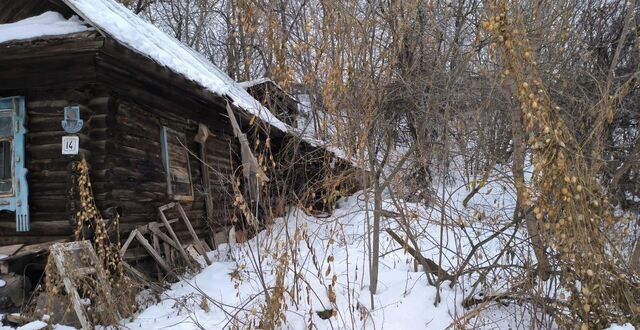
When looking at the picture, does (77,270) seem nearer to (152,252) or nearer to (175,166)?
(152,252)

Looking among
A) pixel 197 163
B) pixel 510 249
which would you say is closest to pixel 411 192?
pixel 510 249

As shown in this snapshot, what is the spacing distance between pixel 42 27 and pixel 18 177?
1.67m

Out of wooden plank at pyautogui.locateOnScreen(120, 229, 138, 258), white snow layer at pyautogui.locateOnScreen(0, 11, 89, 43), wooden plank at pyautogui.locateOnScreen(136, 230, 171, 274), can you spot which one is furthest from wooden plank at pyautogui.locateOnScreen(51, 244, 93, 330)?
white snow layer at pyautogui.locateOnScreen(0, 11, 89, 43)

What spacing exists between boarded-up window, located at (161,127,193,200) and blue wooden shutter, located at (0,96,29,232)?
1795mm

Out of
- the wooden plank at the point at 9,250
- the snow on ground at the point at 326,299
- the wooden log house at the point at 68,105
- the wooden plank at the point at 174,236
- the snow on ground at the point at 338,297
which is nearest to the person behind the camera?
the snow on ground at the point at 338,297

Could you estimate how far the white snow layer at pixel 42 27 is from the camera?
5.38 metres

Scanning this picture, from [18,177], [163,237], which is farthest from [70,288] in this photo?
[163,237]

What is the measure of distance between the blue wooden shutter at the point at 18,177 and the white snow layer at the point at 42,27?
0.75 m

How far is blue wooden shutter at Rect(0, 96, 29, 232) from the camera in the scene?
579 cm

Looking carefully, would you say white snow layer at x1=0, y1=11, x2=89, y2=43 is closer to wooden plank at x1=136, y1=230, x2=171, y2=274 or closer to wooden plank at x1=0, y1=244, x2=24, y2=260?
wooden plank at x1=0, y1=244, x2=24, y2=260

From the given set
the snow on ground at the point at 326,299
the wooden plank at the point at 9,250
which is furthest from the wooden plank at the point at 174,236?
the wooden plank at the point at 9,250

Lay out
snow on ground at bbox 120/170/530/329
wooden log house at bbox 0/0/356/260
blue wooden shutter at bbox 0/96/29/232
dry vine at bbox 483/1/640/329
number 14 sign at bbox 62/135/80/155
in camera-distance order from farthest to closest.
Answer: blue wooden shutter at bbox 0/96/29/232 → number 14 sign at bbox 62/135/80/155 → wooden log house at bbox 0/0/356/260 → snow on ground at bbox 120/170/530/329 → dry vine at bbox 483/1/640/329

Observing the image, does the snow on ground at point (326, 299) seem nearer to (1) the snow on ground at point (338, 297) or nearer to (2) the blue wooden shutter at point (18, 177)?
(1) the snow on ground at point (338, 297)

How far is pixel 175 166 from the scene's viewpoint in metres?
7.50
